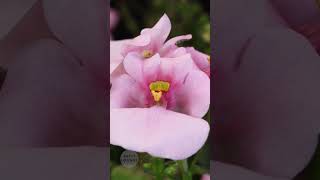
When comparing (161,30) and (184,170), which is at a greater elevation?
(161,30)

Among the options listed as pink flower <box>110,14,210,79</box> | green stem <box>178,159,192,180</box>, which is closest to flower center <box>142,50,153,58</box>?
pink flower <box>110,14,210,79</box>

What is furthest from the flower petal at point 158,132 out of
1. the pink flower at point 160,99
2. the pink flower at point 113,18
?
the pink flower at point 113,18

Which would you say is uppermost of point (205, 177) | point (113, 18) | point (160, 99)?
point (113, 18)

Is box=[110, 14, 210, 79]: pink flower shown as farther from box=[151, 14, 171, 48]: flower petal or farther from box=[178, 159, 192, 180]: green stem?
box=[178, 159, 192, 180]: green stem

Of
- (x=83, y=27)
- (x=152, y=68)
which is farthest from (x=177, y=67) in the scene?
(x=83, y=27)

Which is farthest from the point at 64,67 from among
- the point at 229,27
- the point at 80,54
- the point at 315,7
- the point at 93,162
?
the point at 315,7

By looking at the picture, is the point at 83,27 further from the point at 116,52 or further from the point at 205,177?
the point at 205,177

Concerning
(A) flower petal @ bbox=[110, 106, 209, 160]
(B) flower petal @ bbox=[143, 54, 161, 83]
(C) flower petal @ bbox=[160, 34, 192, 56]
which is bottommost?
(A) flower petal @ bbox=[110, 106, 209, 160]
